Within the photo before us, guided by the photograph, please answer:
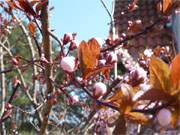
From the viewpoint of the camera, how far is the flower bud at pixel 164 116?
0.55m

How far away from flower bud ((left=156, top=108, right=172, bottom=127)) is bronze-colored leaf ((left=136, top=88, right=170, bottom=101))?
0.02m

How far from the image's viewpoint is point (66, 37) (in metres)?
0.97

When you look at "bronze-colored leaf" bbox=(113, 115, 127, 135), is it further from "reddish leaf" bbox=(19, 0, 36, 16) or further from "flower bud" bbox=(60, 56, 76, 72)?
"reddish leaf" bbox=(19, 0, 36, 16)

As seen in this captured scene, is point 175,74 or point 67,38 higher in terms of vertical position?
point 67,38

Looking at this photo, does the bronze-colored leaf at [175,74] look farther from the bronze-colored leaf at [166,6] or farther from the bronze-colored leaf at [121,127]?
the bronze-colored leaf at [166,6]

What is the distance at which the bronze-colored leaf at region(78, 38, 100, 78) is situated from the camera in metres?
0.64

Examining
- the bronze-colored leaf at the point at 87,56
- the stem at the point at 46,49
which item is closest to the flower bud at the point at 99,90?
the bronze-colored leaf at the point at 87,56

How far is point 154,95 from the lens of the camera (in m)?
0.55

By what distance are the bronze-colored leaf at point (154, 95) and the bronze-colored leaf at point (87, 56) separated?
0.12 m

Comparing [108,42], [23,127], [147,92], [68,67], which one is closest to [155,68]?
[147,92]

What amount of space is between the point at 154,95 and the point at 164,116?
30 mm

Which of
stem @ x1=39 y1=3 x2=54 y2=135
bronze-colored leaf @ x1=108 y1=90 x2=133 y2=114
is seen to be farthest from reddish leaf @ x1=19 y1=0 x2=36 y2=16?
bronze-colored leaf @ x1=108 y1=90 x2=133 y2=114

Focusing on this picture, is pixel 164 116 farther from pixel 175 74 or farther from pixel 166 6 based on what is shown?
pixel 166 6

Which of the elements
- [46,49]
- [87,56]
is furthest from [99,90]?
[46,49]
